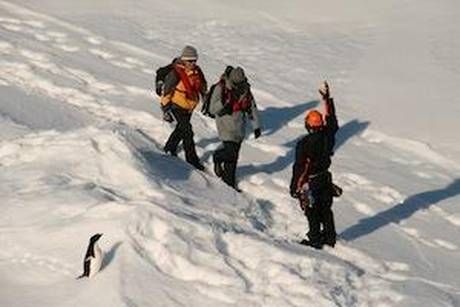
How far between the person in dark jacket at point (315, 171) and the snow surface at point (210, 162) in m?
0.50

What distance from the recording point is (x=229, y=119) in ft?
38.2

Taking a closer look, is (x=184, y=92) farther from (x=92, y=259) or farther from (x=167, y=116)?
(x=92, y=259)

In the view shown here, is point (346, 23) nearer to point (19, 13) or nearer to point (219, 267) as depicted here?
point (19, 13)

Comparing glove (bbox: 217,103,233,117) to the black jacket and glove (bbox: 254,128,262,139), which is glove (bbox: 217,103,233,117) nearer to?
glove (bbox: 254,128,262,139)

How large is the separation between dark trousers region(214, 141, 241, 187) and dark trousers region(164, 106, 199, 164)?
17.3 inches

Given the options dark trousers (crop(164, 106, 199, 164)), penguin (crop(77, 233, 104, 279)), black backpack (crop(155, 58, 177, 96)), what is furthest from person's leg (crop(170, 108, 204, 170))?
penguin (crop(77, 233, 104, 279))

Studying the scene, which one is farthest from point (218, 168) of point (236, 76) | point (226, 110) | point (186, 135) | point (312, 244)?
point (312, 244)

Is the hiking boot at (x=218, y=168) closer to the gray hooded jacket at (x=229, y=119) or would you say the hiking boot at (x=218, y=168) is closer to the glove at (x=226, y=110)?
the gray hooded jacket at (x=229, y=119)

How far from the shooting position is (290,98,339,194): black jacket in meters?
9.79

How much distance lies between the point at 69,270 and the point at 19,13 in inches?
531

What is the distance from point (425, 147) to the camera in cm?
1519

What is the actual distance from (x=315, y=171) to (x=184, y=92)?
269 cm

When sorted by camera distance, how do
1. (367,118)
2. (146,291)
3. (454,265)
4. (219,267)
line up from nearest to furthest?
1. (146,291)
2. (219,267)
3. (454,265)
4. (367,118)

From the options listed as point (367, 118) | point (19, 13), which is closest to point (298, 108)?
point (367, 118)
